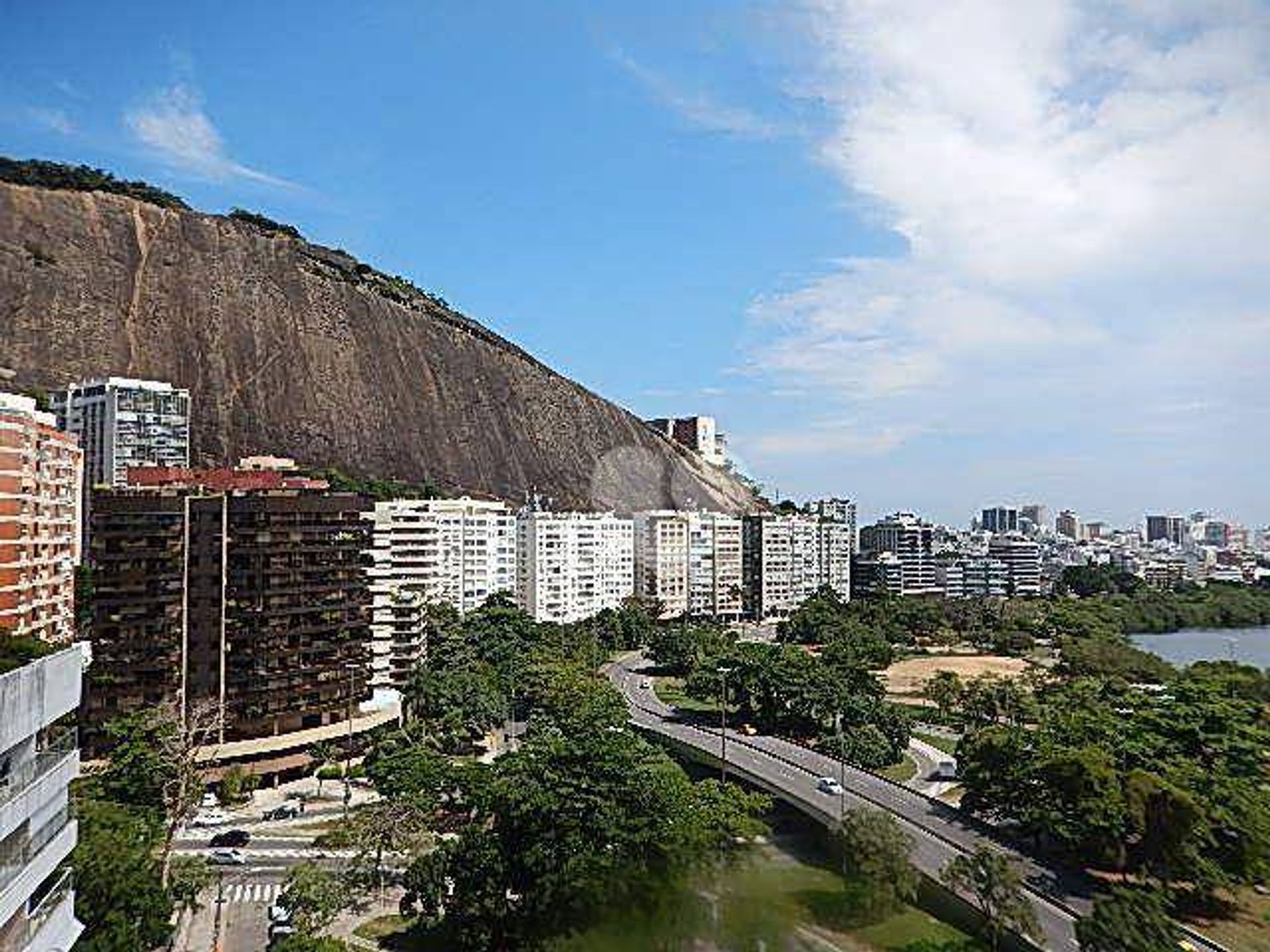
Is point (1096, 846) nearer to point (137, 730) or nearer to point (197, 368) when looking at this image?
point (137, 730)

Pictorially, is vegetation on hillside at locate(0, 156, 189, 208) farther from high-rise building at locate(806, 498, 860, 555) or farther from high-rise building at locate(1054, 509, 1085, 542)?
high-rise building at locate(1054, 509, 1085, 542)

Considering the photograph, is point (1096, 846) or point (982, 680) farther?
point (982, 680)

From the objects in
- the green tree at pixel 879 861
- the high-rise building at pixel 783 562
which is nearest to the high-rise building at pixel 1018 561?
the high-rise building at pixel 783 562

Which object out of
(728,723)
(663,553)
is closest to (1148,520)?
(663,553)

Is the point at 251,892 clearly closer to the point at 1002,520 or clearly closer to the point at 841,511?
the point at 841,511

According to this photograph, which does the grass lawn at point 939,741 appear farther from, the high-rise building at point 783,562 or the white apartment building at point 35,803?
the high-rise building at point 783,562

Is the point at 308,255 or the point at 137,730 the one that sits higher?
the point at 308,255

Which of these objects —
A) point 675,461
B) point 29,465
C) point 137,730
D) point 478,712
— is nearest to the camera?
point 137,730
